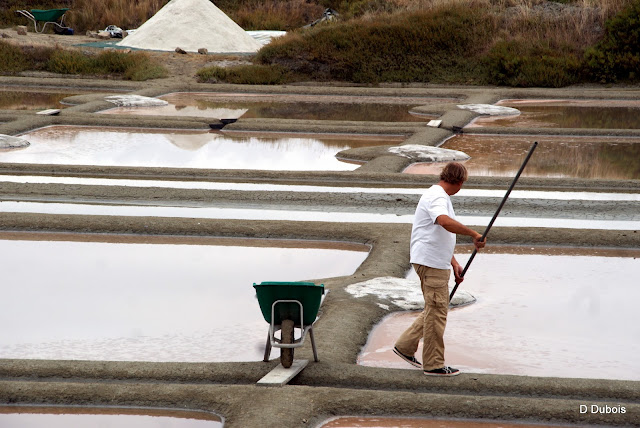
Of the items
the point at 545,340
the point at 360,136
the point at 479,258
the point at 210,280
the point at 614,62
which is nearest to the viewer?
the point at 545,340

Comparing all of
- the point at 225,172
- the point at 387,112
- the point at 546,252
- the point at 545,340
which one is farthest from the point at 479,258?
the point at 387,112

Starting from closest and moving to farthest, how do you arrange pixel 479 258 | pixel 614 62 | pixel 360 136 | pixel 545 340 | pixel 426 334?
pixel 426 334 → pixel 545 340 → pixel 479 258 → pixel 360 136 → pixel 614 62

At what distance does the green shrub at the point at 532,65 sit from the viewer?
1958cm

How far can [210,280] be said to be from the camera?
632cm

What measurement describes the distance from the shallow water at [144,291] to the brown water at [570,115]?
7879 mm

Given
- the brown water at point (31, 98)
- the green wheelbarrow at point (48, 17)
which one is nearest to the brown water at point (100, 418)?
the brown water at point (31, 98)

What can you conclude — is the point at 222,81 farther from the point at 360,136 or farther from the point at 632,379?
the point at 632,379

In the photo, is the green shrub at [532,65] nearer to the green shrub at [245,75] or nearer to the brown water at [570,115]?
the brown water at [570,115]

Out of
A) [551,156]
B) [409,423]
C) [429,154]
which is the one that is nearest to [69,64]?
[429,154]

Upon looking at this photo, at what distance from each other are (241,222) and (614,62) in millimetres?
13639

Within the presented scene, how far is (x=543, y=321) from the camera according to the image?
5539 mm

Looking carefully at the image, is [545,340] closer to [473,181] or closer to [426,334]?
[426,334]

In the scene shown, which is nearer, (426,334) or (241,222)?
(426,334)

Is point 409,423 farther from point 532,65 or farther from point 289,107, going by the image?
point 532,65
